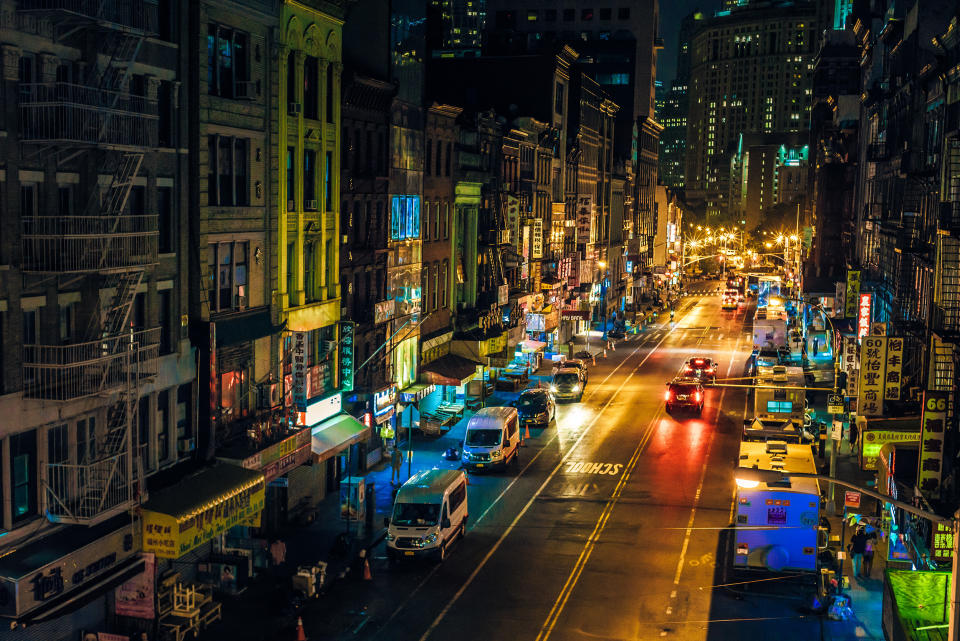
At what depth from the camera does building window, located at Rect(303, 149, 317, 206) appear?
139ft

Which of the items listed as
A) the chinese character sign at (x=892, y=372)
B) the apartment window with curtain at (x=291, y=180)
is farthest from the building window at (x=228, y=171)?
the chinese character sign at (x=892, y=372)

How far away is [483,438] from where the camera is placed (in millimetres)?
49469

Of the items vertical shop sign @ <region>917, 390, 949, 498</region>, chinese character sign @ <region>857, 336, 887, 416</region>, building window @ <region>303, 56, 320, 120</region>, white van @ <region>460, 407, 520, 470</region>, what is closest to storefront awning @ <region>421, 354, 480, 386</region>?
white van @ <region>460, 407, 520, 470</region>

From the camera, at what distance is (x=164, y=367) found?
32.2 m

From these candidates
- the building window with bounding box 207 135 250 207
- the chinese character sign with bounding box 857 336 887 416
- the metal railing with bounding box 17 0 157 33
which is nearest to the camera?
the metal railing with bounding box 17 0 157 33

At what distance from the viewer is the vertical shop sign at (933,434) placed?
32.0m

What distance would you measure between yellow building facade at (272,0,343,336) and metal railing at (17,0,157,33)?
28.5ft

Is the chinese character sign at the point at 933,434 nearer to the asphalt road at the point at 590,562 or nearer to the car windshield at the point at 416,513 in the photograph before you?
the asphalt road at the point at 590,562

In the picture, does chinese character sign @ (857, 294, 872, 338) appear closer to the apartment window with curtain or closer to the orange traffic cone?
the apartment window with curtain

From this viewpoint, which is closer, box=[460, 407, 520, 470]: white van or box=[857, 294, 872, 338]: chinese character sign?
box=[460, 407, 520, 470]: white van

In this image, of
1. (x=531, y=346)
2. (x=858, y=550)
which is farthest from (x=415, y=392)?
(x=858, y=550)

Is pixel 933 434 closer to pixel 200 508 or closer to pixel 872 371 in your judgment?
pixel 872 371

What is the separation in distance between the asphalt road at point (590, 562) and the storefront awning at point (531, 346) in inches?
597

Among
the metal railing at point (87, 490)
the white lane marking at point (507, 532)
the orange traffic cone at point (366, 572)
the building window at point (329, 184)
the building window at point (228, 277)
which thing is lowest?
the white lane marking at point (507, 532)
